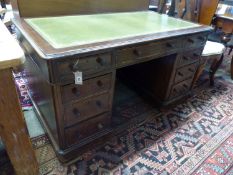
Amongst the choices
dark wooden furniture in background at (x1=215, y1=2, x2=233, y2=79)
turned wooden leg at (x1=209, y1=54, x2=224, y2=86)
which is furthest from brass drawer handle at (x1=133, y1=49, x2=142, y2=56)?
dark wooden furniture in background at (x1=215, y1=2, x2=233, y2=79)

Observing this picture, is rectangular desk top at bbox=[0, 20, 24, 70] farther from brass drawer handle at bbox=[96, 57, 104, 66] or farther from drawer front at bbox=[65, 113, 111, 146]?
drawer front at bbox=[65, 113, 111, 146]

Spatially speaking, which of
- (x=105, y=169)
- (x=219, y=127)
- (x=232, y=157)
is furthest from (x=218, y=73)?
(x=105, y=169)

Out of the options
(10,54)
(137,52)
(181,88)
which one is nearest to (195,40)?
(181,88)

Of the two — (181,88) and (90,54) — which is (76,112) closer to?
(90,54)

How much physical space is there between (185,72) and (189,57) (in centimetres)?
14

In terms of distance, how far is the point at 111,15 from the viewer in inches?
56.9

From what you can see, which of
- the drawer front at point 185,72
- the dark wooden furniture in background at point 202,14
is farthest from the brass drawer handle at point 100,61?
the dark wooden furniture in background at point 202,14

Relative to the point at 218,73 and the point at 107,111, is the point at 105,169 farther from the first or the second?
the point at 218,73

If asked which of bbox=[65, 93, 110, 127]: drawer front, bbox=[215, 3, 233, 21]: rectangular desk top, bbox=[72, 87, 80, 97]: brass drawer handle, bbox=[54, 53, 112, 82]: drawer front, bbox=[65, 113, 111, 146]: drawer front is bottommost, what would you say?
bbox=[65, 113, 111, 146]: drawer front

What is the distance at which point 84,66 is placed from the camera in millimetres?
900

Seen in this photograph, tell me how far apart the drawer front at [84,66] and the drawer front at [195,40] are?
66 cm

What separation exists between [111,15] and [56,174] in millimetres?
1159

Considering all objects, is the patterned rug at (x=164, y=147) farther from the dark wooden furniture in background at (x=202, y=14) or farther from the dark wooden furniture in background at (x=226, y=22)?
the dark wooden furniture in background at (x=226, y=22)

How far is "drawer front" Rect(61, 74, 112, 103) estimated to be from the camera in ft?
3.04
